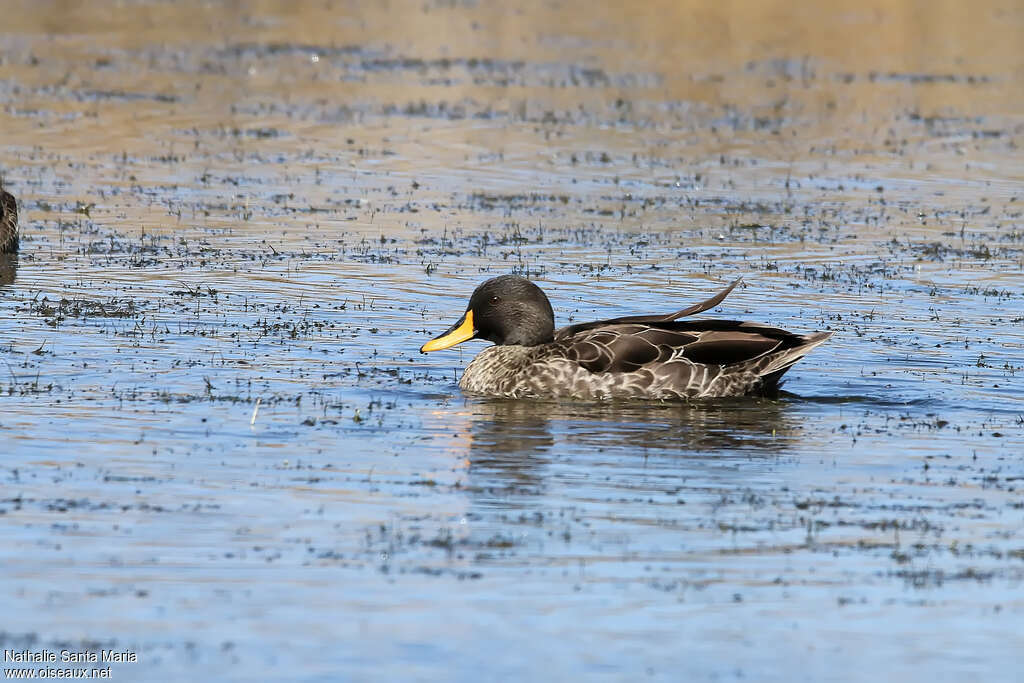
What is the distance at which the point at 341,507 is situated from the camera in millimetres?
10758

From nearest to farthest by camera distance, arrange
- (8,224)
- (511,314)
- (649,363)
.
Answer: (649,363)
(511,314)
(8,224)

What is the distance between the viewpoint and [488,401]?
47.7ft

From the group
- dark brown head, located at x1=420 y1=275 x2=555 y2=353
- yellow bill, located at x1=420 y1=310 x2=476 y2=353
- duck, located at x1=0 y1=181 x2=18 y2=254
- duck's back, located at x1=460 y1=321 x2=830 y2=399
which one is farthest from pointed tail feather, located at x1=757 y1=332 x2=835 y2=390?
duck, located at x1=0 y1=181 x2=18 y2=254

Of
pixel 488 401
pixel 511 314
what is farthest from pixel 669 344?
pixel 488 401

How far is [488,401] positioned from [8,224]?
28.2 feet

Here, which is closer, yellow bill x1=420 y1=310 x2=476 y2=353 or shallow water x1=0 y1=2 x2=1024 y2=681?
shallow water x1=0 y1=2 x2=1024 y2=681

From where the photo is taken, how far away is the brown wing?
1462 centimetres

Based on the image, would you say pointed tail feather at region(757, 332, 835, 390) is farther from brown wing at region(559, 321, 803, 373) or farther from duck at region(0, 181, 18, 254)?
duck at region(0, 181, 18, 254)

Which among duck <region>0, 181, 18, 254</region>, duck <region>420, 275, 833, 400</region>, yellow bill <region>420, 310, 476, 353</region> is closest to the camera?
duck <region>420, 275, 833, 400</region>

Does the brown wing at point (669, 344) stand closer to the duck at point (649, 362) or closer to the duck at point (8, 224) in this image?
the duck at point (649, 362)

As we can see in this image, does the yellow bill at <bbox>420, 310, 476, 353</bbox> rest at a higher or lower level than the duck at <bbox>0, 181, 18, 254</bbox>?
lower

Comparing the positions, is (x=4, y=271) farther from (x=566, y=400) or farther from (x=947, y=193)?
(x=947, y=193)

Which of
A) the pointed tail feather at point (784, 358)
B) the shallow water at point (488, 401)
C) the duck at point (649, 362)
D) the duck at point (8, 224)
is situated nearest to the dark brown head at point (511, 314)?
the duck at point (649, 362)

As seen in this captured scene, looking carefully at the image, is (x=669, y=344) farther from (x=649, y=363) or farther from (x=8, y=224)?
(x=8, y=224)
